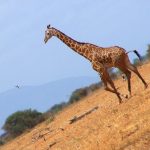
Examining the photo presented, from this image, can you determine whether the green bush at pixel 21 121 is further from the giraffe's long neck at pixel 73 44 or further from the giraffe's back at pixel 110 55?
the giraffe's back at pixel 110 55

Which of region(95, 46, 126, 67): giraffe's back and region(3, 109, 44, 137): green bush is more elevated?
region(3, 109, 44, 137): green bush

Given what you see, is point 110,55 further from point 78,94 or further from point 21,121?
point 78,94

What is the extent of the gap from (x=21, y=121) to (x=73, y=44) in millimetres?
26813

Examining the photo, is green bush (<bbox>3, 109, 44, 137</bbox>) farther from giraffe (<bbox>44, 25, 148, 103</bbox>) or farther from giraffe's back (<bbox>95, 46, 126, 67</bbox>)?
giraffe's back (<bbox>95, 46, 126, 67</bbox>)

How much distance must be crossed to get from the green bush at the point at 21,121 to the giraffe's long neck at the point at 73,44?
80.7 feet

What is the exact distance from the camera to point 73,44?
21.6m

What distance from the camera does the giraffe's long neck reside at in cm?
2091

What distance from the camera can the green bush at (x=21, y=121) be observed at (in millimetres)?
47156

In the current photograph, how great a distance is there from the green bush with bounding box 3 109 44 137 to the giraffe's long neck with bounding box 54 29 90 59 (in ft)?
80.7

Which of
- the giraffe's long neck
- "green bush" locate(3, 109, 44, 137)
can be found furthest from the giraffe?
"green bush" locate(3, 109, 44, 137)

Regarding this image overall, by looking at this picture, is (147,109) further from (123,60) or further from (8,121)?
(8,121)

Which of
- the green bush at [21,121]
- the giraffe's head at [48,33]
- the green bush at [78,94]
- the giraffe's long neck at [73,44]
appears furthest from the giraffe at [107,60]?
the green bush at [78,94]

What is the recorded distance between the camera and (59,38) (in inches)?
869

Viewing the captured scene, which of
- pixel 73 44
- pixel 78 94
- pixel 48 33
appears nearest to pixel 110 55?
pixel 73 44
